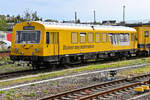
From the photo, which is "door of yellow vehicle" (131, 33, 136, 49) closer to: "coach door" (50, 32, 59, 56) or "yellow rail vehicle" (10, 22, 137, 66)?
"yellow rail vehicle" (10, 22, 137, 66)

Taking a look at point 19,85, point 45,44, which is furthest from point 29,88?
point 45,44

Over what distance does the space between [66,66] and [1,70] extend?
171 inches

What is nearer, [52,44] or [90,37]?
[52,44]

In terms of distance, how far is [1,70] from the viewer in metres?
17.9

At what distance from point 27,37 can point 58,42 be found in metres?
1.94

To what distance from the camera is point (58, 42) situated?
16953 mm

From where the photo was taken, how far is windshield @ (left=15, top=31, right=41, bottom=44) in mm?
16328

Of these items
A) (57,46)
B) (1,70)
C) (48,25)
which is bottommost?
(1,70)

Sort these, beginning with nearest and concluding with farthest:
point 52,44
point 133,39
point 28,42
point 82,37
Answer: point 52,44 < point 28,42 < point 82,37 < point 133,39

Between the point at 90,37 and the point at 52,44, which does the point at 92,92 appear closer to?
the point at 52,44

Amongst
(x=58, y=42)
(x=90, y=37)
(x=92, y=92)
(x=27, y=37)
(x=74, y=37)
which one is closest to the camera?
(x=92, y=92)

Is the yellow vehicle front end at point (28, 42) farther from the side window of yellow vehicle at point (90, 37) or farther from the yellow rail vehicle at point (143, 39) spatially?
the yellow rail vehicle at point (143, 39)

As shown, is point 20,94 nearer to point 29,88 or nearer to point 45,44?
point 29,88

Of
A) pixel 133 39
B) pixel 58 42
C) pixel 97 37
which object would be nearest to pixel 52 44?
pixel 58 42
